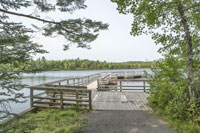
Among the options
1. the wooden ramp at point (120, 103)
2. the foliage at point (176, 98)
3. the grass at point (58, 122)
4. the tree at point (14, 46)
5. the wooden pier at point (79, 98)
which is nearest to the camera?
the tree at point (14, 46)

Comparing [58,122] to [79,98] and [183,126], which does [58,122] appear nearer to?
[79,98]

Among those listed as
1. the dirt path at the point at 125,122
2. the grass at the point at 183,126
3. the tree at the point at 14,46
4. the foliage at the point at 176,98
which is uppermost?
the tree at the point at 14,46

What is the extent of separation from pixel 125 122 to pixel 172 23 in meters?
3.38

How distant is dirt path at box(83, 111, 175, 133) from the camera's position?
3293 mm

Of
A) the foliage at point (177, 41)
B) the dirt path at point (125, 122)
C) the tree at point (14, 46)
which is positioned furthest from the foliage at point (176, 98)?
the tree at point (14, 46)

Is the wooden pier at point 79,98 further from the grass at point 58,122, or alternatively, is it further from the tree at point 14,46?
the tree at point 14,46

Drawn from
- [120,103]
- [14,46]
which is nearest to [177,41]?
[120,103]

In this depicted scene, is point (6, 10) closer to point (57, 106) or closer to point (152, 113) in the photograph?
point (57, 106)

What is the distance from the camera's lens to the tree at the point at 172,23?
339 centimetres

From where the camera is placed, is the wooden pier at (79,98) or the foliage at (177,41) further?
the wooden pier at (79,98)

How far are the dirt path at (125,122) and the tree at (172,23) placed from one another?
4.32 ft

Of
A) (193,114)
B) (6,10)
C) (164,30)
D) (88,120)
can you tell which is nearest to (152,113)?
(193,114)

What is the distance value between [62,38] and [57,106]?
9.27 ft

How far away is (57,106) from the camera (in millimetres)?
A: 5082
